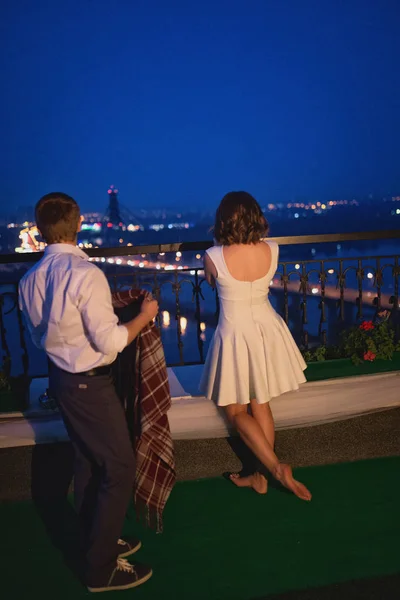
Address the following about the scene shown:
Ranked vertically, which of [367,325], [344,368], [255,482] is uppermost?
[367,325]

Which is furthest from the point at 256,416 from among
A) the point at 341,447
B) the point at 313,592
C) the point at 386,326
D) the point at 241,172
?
the point at 241,172

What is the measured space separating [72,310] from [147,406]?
27.1 inches

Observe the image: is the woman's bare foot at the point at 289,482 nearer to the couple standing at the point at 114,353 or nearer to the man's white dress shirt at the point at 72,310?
the couple standing at the point at 114,353

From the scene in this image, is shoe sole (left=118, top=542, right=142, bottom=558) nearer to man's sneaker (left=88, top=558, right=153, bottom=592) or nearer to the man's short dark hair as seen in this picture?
man's sneaker (left=88, top=558, right=153, bottom=592)

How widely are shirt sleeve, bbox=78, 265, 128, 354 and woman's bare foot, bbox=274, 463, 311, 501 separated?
53.8 inches

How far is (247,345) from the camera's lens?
8.96 ft

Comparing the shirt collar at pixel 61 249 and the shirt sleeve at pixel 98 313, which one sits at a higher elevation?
the shirt collar at pixel 61 249

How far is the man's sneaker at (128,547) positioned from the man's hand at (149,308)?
1200mm

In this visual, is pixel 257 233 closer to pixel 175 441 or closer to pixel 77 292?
pixel 77 292

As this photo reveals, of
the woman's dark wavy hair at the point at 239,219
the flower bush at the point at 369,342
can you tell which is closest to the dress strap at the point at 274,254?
the woman's dark wavy hair at the point at 239,219

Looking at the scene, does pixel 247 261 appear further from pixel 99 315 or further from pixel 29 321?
pixel 29 321

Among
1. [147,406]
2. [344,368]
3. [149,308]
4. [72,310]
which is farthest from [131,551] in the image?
[344,368]

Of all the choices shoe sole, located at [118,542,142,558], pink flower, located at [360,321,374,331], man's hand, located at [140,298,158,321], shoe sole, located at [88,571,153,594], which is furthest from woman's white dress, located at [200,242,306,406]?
pink flower, located at [360,321,374,331]

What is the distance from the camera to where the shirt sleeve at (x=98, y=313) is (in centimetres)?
184
